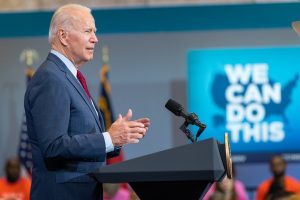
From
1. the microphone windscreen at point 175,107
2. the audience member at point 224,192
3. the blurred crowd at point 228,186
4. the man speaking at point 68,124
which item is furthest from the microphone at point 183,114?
the blurred crowd at point 228,186

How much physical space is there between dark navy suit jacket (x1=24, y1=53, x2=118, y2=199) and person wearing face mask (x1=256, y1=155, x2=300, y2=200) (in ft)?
16.7

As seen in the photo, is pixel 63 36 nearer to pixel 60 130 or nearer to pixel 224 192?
pixel 60 130

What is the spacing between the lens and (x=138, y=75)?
921 cm

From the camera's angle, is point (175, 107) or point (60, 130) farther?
point (175, 107)

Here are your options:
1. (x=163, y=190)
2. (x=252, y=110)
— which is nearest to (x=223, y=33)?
(x=252, y=110)

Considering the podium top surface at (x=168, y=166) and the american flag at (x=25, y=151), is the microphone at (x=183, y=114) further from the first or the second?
the american flag at (x=25, y=151)

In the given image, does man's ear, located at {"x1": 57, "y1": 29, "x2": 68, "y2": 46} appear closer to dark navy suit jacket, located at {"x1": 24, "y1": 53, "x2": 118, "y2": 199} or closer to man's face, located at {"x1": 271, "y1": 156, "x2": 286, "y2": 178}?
dark navy suit jacket, located at {"x1": 24, "y1": 53, "x2": 118, "y2": 199}

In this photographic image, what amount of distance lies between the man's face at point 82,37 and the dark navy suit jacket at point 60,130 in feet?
0.25

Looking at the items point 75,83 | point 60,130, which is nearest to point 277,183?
point 75,83

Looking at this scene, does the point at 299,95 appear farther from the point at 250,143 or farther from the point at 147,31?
the point at 147,31

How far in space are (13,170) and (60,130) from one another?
17.9 ft

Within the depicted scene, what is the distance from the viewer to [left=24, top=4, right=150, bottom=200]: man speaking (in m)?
2.72

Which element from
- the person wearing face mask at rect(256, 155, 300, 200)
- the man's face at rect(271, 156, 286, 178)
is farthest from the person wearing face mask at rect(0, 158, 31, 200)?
the man's face at rect(271, 156, 286, 178)

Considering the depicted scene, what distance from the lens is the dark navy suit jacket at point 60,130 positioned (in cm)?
272
